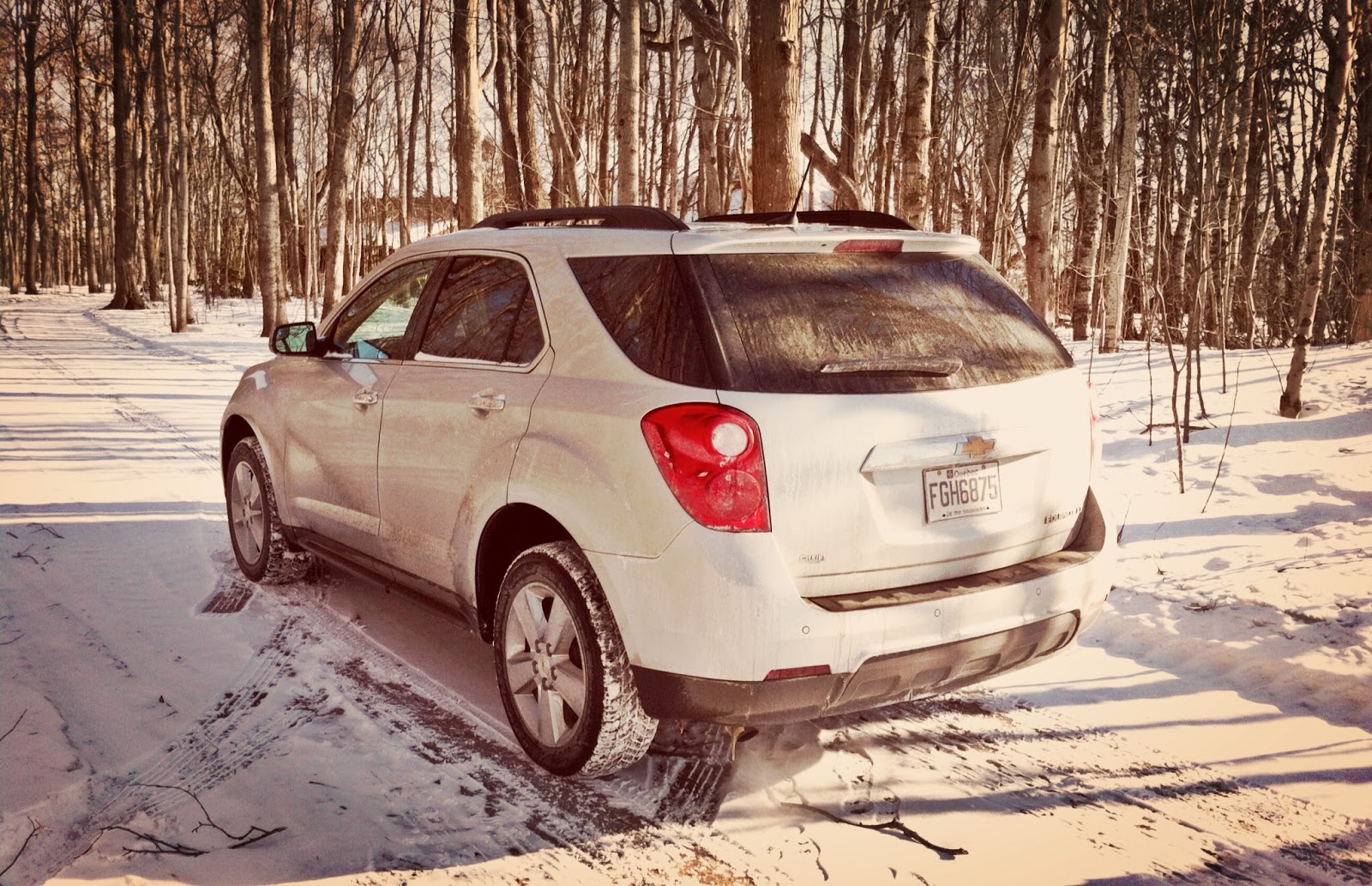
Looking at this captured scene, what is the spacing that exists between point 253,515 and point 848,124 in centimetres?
1580

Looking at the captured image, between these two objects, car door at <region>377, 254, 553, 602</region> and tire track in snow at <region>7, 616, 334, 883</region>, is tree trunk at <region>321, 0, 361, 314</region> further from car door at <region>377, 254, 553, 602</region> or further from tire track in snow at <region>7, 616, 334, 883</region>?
tire track in snow at <region>7, 616, 334, 883</region>

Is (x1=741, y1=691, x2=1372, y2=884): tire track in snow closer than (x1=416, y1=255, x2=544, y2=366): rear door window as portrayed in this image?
Yes

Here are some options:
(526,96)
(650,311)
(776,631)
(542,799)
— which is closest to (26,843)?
(542,799)

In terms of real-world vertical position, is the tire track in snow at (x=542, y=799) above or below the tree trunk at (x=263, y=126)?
below

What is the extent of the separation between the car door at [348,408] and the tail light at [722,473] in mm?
1946

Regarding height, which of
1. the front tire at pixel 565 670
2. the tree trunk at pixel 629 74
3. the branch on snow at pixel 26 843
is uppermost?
the tree trunk at pixel 629 74

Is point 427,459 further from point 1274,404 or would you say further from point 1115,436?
point 1274,404

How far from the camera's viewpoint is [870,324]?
10.4 feet

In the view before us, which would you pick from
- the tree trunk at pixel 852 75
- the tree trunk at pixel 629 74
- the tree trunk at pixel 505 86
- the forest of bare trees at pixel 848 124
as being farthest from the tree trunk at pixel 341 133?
the tree trunk at pixel 852 75

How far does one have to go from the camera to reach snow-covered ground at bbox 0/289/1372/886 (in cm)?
297

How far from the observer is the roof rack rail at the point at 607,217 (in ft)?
11.3

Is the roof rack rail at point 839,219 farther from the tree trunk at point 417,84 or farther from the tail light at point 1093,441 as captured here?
the tree trunk at point 417,84

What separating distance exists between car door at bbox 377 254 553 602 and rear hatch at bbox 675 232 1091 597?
0.81 meters

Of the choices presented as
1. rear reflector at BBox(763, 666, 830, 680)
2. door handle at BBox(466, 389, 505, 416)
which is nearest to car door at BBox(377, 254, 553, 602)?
door handle at BBox(466, 389, 505, 416)
